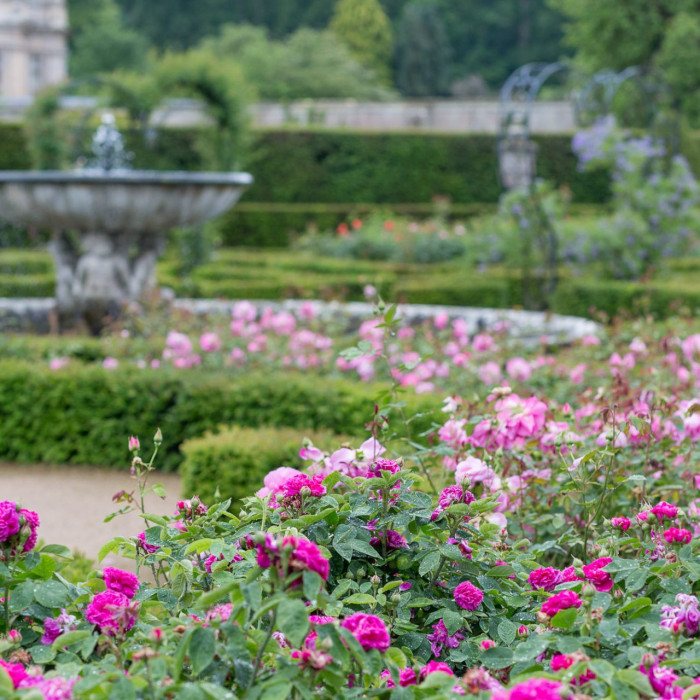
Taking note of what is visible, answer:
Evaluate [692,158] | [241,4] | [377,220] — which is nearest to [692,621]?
[377,220]

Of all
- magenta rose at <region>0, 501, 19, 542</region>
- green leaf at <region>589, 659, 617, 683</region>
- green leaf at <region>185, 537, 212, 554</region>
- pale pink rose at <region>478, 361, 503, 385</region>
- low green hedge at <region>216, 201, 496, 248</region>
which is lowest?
low green hedge at <region>216, 201, 496, 248</region>

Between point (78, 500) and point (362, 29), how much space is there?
3659 centimetres

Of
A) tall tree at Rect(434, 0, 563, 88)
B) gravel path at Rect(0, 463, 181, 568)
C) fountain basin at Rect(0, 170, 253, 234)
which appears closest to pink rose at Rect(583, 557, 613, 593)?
gravel path at Rect(0, 463, 181, 568)

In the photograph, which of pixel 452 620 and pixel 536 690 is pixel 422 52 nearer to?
pixel 452 620

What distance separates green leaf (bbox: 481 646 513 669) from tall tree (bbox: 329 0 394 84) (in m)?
38.4

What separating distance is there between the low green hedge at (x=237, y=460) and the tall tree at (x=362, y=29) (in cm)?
3607

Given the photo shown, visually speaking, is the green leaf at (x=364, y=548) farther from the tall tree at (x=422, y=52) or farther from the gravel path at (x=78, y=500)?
the tall tree at (x=422, y=52)

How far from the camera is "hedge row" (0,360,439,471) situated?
449cm

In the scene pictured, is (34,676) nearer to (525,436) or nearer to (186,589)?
(186,589)

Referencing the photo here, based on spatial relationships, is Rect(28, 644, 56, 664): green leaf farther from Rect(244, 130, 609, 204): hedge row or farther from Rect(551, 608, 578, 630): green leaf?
Rect(244, 130, 609, 204): hedge row

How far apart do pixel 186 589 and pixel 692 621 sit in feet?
2.81

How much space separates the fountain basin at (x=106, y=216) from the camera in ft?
22.3

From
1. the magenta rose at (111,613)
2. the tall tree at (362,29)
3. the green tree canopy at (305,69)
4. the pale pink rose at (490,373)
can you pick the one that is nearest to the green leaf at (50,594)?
the magenta rose at (111,613)

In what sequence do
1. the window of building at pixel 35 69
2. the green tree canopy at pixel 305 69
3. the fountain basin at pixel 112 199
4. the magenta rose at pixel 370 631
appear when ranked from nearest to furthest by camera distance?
1. the magenta rose at pixel 370 631
2. the fountain basin at pixel 112 199
3. the green tree canopy at pixel 305 69
4. the window of building at pixel 35 69
